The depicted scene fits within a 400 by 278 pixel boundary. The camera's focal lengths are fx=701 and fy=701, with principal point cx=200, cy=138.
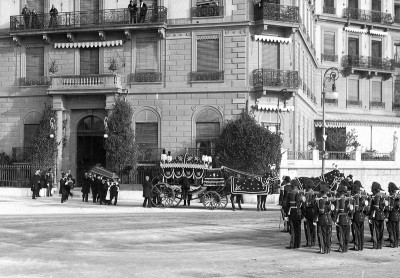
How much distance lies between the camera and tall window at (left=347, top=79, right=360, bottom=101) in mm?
56969

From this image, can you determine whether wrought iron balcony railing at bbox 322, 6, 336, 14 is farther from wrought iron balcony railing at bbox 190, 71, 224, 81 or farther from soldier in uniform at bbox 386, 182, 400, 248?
soldier in uniform at bbox 386, 182, 400, 248

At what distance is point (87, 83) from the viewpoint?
41062mm

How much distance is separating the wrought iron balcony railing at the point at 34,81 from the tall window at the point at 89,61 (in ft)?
7.29

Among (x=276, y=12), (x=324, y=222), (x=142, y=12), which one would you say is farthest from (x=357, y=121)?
(x=324, y=222)

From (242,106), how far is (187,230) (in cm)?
1807

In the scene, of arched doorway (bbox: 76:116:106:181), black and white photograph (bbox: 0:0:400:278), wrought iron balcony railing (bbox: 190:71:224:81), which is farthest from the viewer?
arched doorway (bbox: 76:116:106:181)

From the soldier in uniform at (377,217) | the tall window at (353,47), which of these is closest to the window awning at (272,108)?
the tall window at (353,47)

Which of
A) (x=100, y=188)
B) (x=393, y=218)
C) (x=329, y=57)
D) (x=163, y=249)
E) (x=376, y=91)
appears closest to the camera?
(x=163, y=249)

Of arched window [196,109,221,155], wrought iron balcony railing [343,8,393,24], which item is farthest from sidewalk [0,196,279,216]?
wrought iron balcony railing [343,8,393,24]

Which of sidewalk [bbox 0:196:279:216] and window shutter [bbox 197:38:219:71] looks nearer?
sidewalk [bbox 0:196:279:216]

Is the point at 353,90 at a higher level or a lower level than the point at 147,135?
higher

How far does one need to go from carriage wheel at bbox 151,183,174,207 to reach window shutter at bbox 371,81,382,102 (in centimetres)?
3106

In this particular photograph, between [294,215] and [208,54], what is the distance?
22.1m

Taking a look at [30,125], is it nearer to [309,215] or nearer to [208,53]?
[208,53]
